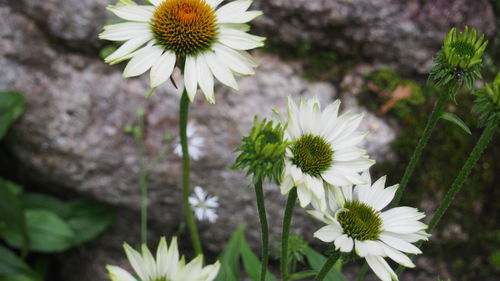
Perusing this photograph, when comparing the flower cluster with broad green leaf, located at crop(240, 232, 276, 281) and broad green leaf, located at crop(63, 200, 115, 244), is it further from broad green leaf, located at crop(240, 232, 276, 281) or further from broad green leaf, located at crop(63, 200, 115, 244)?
broad green leaf, located at crop(63, 200, 115, 244)

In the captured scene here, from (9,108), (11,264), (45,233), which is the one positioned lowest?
(11,264)

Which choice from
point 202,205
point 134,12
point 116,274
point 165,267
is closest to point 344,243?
point 165,267

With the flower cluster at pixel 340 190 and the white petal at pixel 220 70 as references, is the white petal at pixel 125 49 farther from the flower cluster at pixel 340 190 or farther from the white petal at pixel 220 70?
the flower cluster at pixel 340 190

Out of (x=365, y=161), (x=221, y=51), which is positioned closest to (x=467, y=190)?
(x=365, y=161)

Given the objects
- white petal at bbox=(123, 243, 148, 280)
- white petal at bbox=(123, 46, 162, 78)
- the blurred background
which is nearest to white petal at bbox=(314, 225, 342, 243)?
white petal at bbox=(123, 243, 148, 280)

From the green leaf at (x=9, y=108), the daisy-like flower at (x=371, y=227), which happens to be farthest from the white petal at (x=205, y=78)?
the green leaf at (x=9, y=108)

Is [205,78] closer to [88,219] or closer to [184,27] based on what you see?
[184,27]
